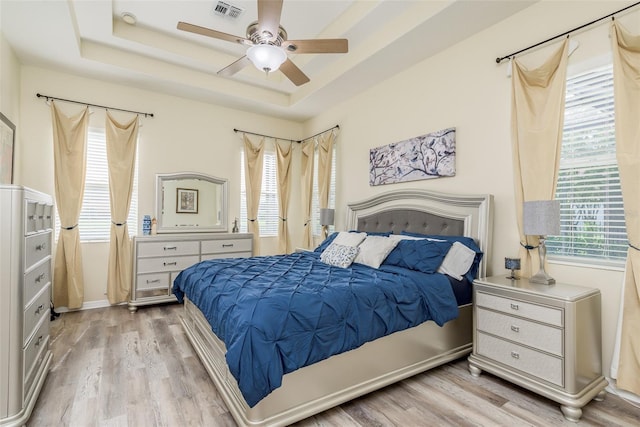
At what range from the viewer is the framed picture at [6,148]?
3.00 m

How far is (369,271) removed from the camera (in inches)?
104

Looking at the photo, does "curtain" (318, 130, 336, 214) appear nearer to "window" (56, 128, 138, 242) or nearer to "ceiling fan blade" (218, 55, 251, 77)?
"ceiling fan blade" (218, 55, 251, 77)

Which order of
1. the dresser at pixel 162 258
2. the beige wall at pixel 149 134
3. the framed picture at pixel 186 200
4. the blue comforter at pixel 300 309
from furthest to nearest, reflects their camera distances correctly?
1. the framed picture at pixel 186 200
2. the dresser at pixel 162 258
3. the beige wall at pixel 149 134
4. the blue comforter at pixel 300 309

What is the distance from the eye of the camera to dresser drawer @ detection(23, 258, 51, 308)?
71.1 inches

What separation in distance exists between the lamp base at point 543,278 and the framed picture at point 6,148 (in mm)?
4677

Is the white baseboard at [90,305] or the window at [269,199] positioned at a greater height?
the window at [269,199]

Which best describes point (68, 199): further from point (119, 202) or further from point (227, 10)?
point (227, 10)

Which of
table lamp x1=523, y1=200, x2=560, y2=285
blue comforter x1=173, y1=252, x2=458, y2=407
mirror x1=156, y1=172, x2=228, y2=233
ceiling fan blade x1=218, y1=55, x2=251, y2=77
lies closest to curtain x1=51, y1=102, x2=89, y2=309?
mirror x1=156, y1=172, x2=228, y2=233

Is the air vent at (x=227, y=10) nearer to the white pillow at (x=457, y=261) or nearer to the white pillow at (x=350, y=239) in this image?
the white pillow at (x=350, y=239)

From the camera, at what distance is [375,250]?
2.97m

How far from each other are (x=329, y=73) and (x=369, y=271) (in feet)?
9.05

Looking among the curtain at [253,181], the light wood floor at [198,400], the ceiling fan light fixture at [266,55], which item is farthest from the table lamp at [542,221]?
the curtain at [253,181]

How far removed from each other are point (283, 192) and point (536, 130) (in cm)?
379

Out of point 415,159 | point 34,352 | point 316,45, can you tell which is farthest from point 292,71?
point 34,352
